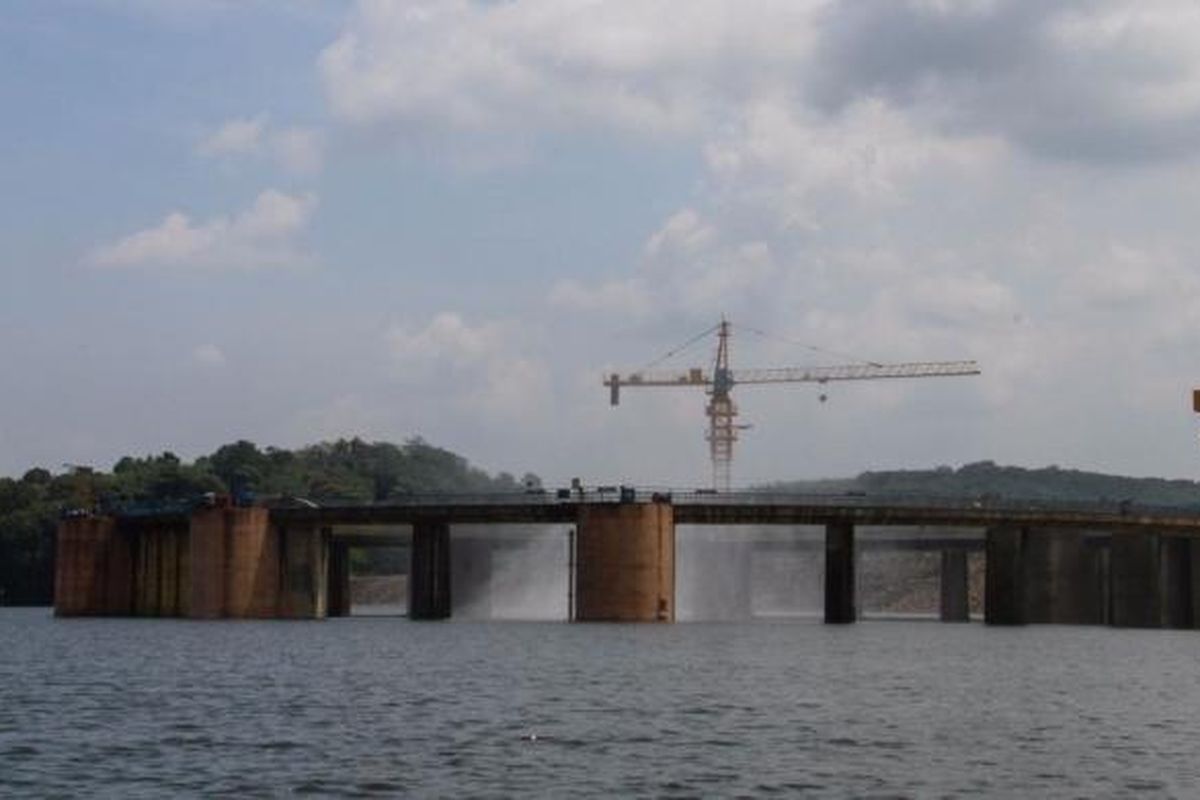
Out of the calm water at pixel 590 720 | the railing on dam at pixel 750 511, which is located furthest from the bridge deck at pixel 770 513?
the calm water at pixel 590 720

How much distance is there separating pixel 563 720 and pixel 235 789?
22596 mm

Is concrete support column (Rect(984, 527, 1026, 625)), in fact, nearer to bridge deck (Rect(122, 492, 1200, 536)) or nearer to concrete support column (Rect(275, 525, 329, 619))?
bridge deck (Rect(122, 492, 1200, 536))

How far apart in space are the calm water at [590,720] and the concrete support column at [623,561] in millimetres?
26360

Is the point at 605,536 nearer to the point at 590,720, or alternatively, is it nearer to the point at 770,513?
the point at 770,513

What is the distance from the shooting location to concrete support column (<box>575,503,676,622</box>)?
552 ft

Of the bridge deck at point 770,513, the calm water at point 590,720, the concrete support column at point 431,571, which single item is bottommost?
the calm water at point 590,720

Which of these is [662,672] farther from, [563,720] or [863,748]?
[863,748]

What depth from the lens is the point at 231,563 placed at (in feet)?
Answer: 611

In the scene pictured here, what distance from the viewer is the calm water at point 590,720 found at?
2368 inches

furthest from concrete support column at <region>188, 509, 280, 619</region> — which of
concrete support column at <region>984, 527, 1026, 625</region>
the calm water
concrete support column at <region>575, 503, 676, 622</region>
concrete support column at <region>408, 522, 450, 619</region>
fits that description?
concrete support column at <region>984, 527, 1026, 625</region>

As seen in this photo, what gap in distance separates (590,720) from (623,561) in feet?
297

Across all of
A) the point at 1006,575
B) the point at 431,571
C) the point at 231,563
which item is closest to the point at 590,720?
the point at 231,563

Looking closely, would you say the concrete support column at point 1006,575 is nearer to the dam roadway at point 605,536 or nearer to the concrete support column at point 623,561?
the dam roadway at point 605,536

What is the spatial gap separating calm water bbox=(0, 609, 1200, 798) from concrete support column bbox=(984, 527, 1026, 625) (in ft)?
173
